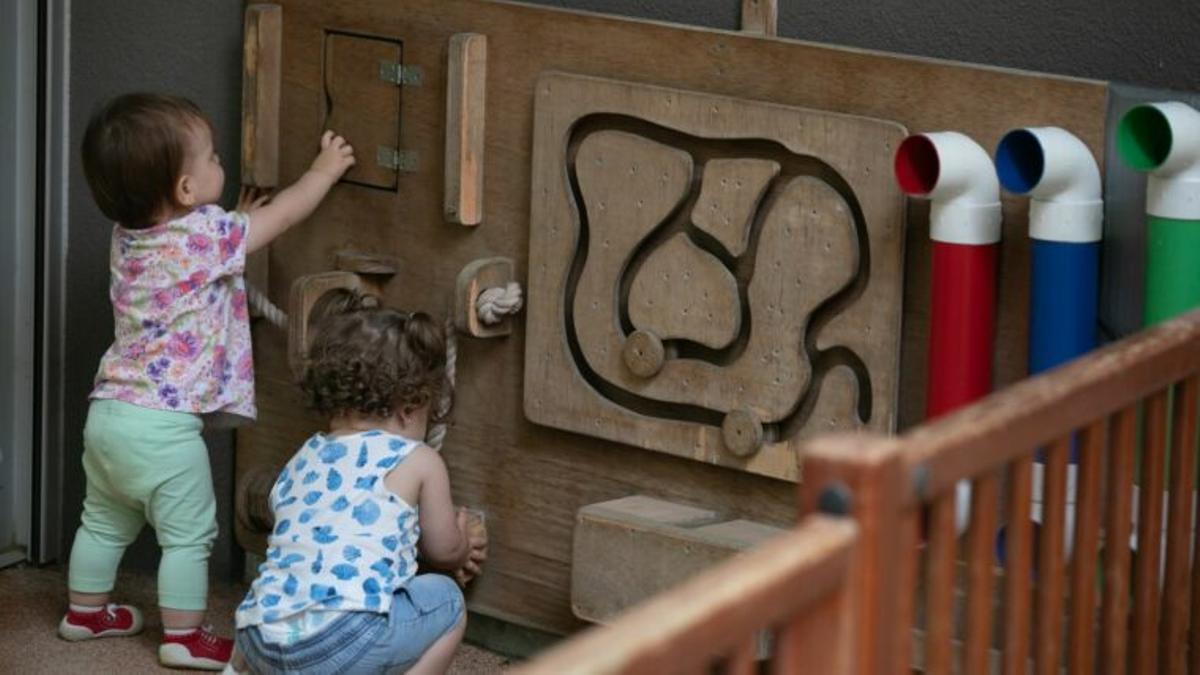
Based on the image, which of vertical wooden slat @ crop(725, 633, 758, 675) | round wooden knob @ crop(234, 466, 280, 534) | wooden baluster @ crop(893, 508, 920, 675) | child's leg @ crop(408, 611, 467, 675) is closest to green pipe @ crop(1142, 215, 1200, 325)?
wooden baluster @ crop(893, 508, 920, 675)

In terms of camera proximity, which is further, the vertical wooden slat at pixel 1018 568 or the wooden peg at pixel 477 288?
the wooden peg at pixel 477 288

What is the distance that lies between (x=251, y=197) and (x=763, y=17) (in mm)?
883

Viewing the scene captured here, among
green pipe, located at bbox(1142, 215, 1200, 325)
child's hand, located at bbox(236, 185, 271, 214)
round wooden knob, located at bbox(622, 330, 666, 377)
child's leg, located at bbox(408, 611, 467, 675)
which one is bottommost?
child's leg, located at bbox(408, 611, 467, 675)

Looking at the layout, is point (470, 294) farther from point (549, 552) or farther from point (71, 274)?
point (71, 274)

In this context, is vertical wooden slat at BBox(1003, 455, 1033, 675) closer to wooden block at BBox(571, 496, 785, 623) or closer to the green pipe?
the green pipe

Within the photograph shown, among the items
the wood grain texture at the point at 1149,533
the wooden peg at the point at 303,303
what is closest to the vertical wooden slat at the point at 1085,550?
the wood grain texture at the point at 1149,533

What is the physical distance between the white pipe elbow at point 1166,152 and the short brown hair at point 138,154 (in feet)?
4.35

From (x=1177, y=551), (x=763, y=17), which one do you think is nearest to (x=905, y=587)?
(x=1177, y=551)

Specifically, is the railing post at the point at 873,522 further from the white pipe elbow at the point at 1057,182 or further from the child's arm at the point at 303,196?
the child's arm at the point at 303,196

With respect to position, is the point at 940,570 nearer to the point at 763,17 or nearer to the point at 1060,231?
the point at 1060,231

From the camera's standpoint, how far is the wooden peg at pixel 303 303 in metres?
2.90

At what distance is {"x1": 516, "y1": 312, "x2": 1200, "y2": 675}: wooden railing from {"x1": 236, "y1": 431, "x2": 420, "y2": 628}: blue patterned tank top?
0.97 m

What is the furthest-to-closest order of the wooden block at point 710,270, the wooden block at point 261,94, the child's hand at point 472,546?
the wooden block at point 261,94
the child's hand at point 472,546
the wooden block at point 710,270

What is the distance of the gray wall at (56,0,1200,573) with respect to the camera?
7.79ft
